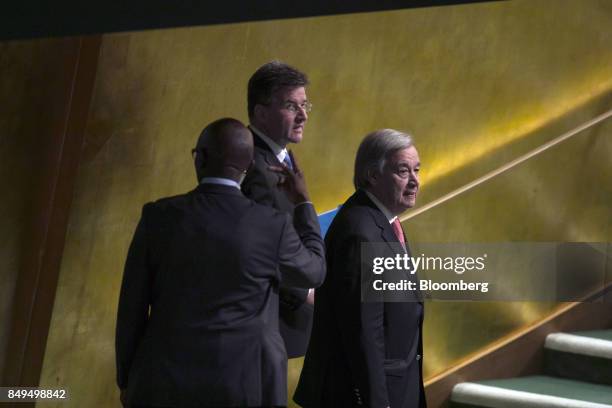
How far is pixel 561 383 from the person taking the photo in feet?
17.7

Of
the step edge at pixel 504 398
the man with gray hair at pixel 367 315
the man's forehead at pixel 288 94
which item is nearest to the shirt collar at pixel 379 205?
the man with gray hair at pixel 367 315

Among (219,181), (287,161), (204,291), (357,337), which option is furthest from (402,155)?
(204,291)

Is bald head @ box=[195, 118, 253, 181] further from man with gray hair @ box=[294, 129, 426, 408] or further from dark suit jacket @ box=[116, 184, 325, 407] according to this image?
man with gray hair @ box=[294, 129, 426, 408]

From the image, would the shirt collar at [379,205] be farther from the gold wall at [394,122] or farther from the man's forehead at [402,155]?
the gold wall at [394,122]

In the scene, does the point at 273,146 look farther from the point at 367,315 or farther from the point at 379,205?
the point at 367,315

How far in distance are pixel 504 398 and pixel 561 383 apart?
0.31 m

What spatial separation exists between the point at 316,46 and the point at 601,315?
5.65 feet

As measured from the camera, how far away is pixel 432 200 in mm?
5957

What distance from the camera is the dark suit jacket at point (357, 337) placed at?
149 inches

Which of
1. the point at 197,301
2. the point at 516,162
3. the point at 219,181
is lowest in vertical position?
the point at 197,301

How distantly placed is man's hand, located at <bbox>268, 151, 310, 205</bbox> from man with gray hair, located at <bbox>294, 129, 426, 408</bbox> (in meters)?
0.28

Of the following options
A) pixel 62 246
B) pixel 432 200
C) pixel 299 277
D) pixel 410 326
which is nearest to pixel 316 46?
pixel 432 200

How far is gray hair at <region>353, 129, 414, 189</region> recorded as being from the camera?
397 centimetres

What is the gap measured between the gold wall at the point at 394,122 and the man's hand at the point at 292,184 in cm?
157
